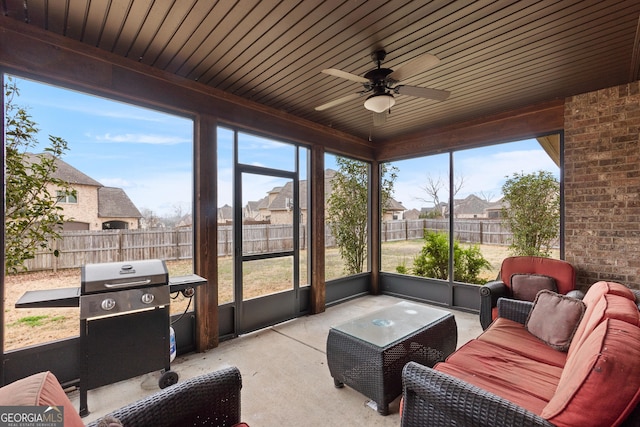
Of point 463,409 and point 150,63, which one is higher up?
point 150,63

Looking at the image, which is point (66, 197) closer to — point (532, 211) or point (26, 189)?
point (26, 189)

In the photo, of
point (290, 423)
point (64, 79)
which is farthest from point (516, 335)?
point (64, 79)

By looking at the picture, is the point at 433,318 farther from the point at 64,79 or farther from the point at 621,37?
the point at 64,79

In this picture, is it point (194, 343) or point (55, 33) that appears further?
point (194, 343)

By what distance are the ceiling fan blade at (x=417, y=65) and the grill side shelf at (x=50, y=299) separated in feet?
9.56

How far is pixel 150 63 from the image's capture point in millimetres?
2818

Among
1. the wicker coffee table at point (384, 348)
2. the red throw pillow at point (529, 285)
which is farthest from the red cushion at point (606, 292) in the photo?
the red throw pillow at point (529, 285)

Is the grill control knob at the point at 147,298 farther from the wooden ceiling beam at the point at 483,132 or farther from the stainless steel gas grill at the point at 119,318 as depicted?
the wooden ceiling beam at the point at 483,132

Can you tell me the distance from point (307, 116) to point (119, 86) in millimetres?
2267

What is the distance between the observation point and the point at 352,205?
5.34m

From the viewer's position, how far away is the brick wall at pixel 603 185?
10.5 ft

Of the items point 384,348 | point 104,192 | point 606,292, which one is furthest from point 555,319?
point 104,192

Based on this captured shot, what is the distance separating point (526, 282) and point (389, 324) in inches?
77.4

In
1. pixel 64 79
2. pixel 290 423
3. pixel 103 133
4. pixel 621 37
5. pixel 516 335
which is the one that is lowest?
pixel 290 423
